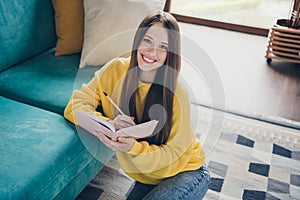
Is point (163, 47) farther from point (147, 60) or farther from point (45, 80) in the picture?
point (45, 80)

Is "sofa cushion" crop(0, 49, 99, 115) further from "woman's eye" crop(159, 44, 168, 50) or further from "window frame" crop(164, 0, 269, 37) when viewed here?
"window frame" crop(164, 0, 269, 37)

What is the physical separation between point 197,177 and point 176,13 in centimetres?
280

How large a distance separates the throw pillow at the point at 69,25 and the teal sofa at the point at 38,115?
0.17ft

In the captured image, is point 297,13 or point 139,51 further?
point 297,13

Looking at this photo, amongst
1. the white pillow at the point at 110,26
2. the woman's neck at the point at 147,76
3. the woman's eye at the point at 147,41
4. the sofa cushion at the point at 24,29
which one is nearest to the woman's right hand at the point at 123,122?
the woman's neck at the point at 147,76

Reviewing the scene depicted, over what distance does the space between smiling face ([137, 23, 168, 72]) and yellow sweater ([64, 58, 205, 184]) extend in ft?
0.38

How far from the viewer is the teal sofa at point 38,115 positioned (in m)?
1.28

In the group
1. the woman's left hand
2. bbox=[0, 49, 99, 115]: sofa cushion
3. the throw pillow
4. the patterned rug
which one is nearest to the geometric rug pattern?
the patterned rug

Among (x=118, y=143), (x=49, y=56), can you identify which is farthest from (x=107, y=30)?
(x=118, y=143)

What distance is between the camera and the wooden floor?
8.13ft

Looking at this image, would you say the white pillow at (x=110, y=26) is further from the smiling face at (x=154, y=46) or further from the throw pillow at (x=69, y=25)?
the smiling face at (x=154, y=46)

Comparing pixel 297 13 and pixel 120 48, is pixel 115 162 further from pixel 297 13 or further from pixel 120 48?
pixel 297 13

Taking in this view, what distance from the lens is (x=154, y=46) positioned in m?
1.22

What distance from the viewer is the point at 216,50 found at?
3270 mm
